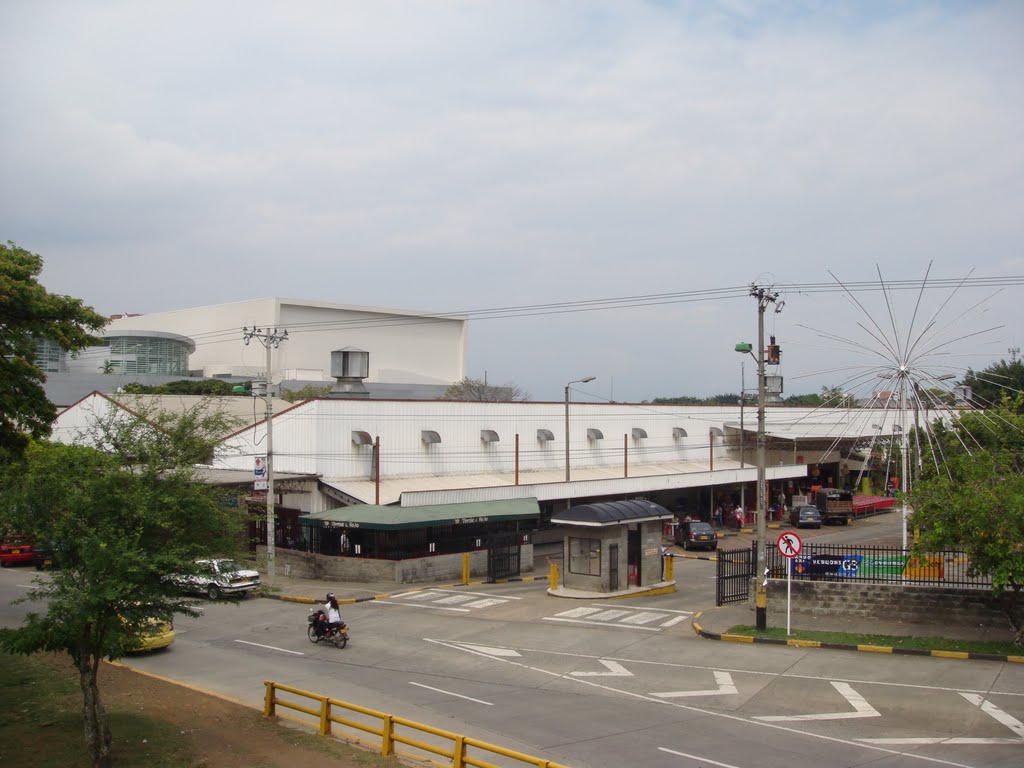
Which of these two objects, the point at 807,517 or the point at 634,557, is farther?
the point at 807,517

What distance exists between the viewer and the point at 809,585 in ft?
80.1

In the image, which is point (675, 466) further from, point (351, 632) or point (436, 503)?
point (351, 632)

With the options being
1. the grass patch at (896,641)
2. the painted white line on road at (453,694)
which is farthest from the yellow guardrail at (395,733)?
the grass patch at (896,641)

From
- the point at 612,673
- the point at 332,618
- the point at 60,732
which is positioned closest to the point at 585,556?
the point at 332,618

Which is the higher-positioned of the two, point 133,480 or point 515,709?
point 133,480

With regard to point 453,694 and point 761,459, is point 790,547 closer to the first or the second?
point 761,459

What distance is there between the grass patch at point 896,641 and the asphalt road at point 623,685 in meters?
0.70

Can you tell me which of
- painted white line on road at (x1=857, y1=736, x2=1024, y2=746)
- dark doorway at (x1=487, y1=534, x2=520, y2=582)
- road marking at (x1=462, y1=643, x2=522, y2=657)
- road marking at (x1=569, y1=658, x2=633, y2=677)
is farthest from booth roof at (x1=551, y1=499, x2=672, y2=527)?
painted white line on road at (x1=857, y1=736, x2=1024, y2=746)

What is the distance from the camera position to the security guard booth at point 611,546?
101ft

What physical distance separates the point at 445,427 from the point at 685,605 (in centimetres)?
1747

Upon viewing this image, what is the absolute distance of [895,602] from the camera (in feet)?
76.4

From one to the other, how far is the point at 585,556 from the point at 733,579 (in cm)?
527

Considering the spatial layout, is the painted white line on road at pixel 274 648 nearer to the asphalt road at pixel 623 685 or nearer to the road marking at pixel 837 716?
the asphalt road at pixel 623 685

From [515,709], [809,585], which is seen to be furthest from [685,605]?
[515,709]
